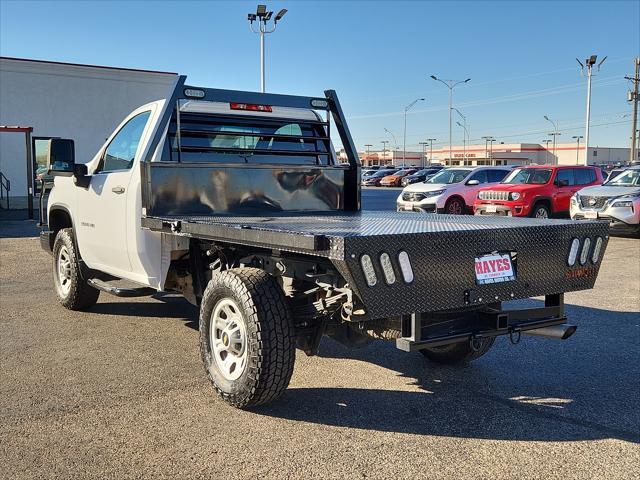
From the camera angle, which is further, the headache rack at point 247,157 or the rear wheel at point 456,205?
the rear wheel at point 456,205

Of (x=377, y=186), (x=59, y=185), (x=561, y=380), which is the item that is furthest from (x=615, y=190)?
(x=377, y=186)

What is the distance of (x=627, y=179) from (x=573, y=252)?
12.9m

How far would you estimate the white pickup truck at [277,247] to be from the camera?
12.2ft

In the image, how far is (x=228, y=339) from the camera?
4402mm

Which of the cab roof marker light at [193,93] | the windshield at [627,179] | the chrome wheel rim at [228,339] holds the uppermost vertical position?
the cab roof marker light at [193,93]

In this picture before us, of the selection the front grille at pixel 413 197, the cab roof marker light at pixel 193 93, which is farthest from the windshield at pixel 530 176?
the cab roof marker light at pixel 193 93

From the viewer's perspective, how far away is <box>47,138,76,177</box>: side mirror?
634 cm

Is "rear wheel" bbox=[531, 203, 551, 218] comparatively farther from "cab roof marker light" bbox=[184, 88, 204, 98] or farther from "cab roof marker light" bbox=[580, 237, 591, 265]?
"cab roof marker light" bbox=[580, 237, 591, 265]

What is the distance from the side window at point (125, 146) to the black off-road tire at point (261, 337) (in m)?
2.23

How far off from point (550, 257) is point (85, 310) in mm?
5165

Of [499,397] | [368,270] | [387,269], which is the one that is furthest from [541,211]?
[368,270]

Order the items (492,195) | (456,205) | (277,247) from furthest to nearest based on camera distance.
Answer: (456,205) → (492,195) → (277,247)

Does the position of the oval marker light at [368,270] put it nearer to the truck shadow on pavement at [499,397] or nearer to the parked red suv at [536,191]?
the truck shadow on pavement at [499,397]

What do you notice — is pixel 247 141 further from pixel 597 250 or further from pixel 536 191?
pixel 536 191
